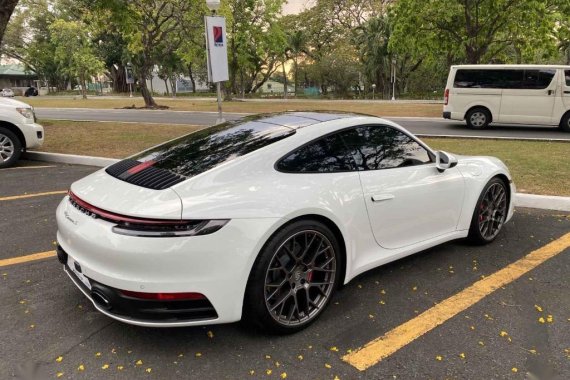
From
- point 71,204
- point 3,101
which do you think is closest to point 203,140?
point 71,204

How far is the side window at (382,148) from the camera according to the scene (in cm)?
333

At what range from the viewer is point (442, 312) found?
124 inches

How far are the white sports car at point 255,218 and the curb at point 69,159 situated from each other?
531 centimetres

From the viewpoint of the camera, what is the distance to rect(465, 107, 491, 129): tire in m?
14.6

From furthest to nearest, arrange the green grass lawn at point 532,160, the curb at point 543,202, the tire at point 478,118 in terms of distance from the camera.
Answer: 1. the tire at point 478,118
2. the green grass lawn at point 532,160
3. the curb at point 543,202

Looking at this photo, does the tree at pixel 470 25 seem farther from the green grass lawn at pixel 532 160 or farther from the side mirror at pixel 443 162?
the side mirror at pixel 443 162

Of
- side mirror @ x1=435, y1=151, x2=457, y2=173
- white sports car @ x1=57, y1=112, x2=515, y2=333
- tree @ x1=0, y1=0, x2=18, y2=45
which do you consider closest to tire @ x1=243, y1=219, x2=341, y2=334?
white sports car @ x1=57, y1=112, x2=515, y2=333

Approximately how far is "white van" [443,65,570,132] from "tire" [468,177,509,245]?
11.2m

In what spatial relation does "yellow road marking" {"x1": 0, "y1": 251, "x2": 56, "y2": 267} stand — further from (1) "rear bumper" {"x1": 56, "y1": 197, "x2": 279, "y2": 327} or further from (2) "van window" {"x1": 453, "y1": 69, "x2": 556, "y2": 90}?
(2) "van window" {"x1": 453, "y1": 69, "x2": 556, "y2": 90}

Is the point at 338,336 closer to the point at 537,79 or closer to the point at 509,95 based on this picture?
the point at 509,95

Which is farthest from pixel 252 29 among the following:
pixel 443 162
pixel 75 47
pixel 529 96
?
pixel 443 162

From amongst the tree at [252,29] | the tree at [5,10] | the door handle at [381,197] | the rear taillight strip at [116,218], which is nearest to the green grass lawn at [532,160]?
the door handle at [381,197]

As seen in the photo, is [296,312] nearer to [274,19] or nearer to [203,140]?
[203,140]

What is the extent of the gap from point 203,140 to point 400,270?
196cm
